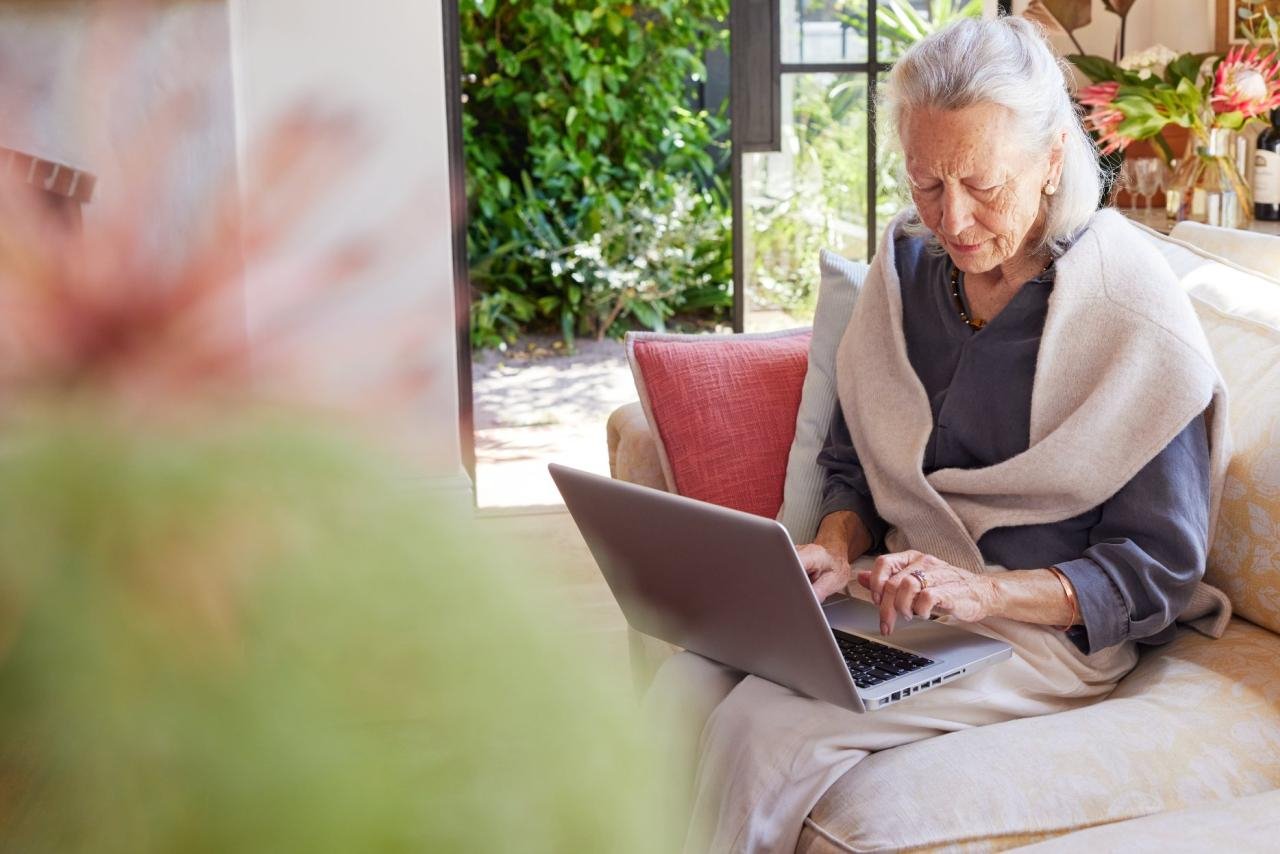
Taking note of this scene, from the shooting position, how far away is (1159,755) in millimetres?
1468

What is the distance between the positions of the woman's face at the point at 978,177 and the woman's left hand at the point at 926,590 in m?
0.43

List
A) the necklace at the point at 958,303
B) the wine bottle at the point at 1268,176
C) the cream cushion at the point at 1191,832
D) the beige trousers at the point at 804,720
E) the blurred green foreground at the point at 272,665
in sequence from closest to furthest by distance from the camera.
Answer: the blurred green foreground at the point at 272,665 < the cream cushion at the point at 1191,832 < the beige trousers at the point at 804,720 < the necklace at the point at 958,303 < the wine bottle at the point at 1268,176

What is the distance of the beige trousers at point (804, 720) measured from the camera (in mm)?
1527

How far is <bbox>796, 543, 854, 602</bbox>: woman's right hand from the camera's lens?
183 centimetres

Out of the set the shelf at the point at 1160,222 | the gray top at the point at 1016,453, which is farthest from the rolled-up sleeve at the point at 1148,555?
the shelf at the point at 1160,222

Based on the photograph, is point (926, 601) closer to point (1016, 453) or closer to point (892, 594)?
point (892, 594)

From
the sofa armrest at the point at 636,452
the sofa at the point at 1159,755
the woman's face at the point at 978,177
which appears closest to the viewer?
the sofa at the point at 1159,755

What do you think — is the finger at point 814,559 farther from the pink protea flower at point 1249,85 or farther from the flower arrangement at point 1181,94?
the pink protea flower at point 1249,85

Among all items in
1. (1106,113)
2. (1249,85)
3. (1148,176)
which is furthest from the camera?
(1148,176)

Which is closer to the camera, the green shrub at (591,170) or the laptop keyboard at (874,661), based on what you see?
the laptop keyboard at (874,661)

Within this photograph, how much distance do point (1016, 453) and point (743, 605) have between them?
46 cm

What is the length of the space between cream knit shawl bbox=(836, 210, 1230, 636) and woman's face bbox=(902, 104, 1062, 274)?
8 cm

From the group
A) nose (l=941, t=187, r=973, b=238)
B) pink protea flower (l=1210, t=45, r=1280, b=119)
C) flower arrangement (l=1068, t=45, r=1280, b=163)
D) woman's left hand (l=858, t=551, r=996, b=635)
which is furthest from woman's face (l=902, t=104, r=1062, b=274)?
pink protea flower (l=1210, t=45, r=1280, b=119)

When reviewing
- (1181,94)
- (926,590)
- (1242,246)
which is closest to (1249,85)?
(1181,94)
